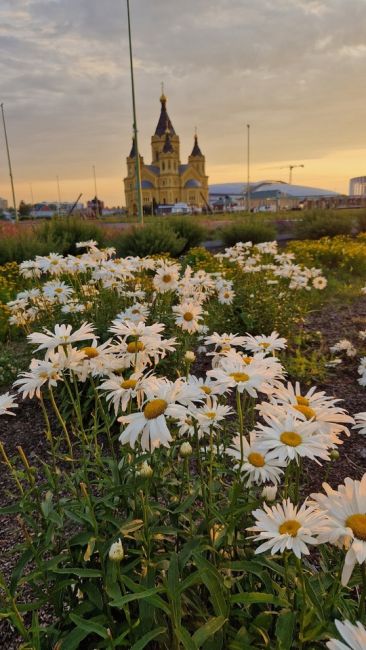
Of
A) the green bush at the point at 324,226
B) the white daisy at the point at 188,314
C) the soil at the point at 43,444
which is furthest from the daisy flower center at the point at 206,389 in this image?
the green bush at the point at 324,226

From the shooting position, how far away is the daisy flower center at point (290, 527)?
96 cm

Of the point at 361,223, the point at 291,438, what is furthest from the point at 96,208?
the point at 291,438

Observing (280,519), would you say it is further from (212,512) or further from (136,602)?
(136,602)

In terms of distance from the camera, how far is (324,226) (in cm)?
1293

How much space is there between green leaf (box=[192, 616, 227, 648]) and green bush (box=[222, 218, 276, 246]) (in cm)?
1136

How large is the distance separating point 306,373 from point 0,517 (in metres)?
2.36

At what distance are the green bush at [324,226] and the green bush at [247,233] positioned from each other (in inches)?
50.8

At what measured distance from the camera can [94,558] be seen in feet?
4.19

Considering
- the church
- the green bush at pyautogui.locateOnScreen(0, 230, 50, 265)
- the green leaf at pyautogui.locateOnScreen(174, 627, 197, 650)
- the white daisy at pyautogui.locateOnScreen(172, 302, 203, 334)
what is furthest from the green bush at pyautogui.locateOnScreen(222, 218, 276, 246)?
the church

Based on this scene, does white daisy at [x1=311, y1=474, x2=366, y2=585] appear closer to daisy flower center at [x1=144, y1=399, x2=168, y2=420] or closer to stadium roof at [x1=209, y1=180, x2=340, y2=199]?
daisy flower center at [x1=144, y1=399, x2=168, y2=420]

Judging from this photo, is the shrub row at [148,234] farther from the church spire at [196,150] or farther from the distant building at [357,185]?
the distant building at [357,185]

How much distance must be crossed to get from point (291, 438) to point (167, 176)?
7521 centimetres

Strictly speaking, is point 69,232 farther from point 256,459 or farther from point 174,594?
point 174,594

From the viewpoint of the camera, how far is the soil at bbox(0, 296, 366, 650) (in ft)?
6.48
